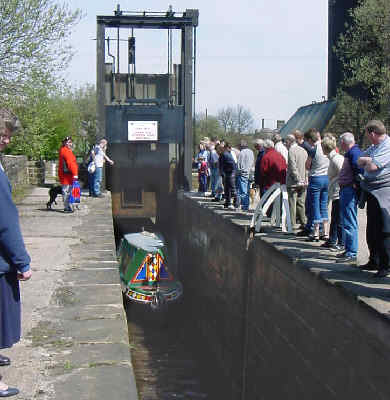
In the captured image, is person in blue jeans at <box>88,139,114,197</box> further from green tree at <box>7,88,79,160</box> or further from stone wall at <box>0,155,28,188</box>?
green tree at <box>7,88,79,160</box>

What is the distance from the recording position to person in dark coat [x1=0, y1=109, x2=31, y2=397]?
393cm

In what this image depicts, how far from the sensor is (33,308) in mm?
6523

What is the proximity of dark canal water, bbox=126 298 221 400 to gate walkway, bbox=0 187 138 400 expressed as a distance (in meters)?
2.94

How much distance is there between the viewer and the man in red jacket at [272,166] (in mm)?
10740

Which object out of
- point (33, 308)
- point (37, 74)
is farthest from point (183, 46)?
point (33, 308)

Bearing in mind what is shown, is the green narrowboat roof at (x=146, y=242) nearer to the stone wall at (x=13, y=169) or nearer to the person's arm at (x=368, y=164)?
the stone wall at (x=13, y=169)

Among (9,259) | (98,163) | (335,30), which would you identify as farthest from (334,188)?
(335,30)

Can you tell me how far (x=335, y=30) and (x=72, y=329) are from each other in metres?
33.9

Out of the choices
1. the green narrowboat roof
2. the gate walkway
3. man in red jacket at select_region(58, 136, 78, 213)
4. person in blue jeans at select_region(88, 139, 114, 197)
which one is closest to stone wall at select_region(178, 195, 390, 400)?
the green narrowboat roof

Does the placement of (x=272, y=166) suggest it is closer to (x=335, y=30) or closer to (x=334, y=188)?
(x=334, y=188)

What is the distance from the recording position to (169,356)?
14.2 metres

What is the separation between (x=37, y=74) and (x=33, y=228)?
806 cm

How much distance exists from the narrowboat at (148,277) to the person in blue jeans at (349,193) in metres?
7.38

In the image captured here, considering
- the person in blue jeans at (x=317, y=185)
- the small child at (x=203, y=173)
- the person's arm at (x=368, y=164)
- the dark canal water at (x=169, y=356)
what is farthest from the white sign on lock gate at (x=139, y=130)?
the person's arm at (x=368, y=164)
